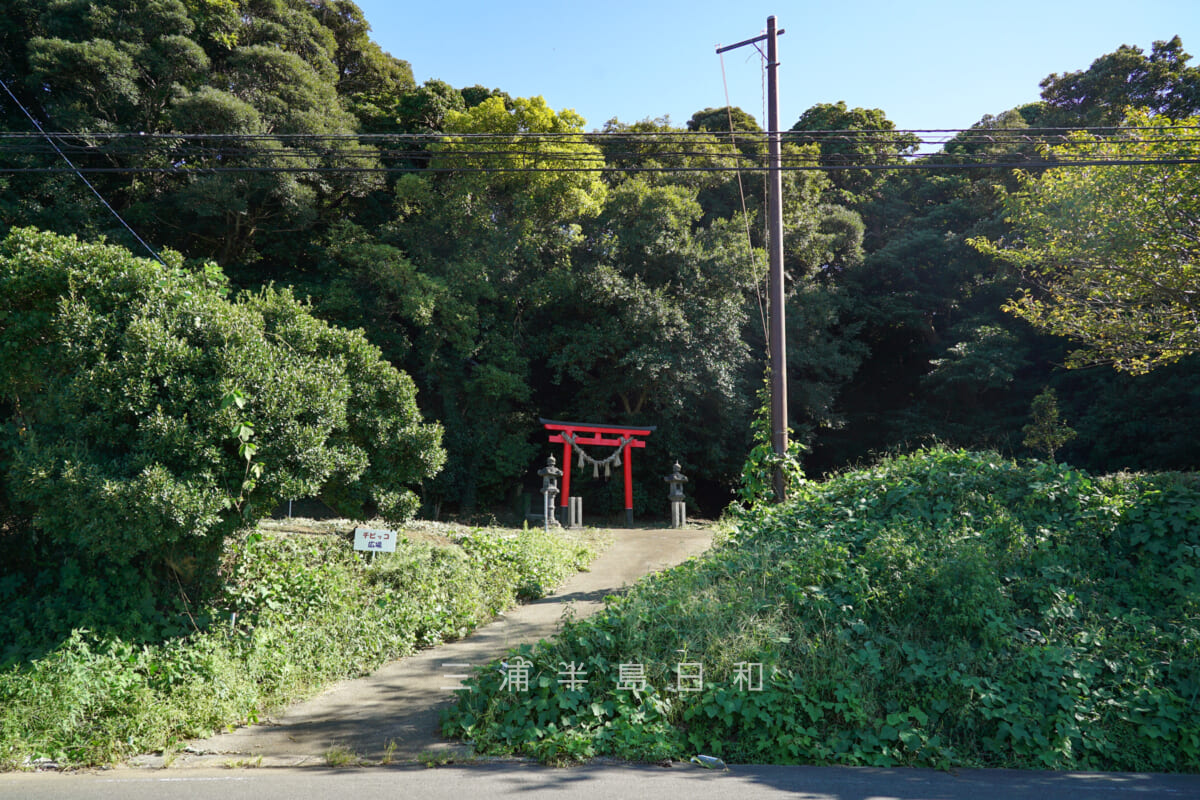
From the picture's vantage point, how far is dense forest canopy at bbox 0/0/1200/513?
54.7 feet

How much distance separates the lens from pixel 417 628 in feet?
28.2

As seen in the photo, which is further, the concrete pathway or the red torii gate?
the red torii gate

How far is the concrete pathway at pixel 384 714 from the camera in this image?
553 centimetres

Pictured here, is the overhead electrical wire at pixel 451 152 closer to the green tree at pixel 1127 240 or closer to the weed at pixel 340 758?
the green tree at pixel 1127 240

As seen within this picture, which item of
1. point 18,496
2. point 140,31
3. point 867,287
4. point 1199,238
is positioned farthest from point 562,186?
point 18,496

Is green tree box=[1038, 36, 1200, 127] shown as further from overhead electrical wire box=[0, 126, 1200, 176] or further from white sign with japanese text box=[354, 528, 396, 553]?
white sign with japanese text box=[354, 528, 396, 553]

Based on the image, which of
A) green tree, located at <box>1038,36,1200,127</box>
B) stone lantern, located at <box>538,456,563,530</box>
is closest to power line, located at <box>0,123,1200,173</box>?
green tree, located at <box>1038,36,1200,127</box>

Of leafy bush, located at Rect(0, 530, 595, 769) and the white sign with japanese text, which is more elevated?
the white sign with japanese text

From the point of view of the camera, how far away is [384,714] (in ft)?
20.9

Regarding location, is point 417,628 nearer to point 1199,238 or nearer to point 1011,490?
point 1011,490

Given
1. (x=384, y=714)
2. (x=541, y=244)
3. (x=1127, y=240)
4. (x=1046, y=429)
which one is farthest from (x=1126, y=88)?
(x=384, y=714)

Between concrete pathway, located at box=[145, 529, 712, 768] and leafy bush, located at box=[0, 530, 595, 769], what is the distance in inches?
9.5

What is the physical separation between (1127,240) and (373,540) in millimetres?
11482

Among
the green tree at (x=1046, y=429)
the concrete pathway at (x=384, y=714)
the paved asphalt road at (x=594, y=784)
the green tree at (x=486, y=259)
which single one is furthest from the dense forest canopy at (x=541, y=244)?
the paved asphalt road at (x=594, y=784)
